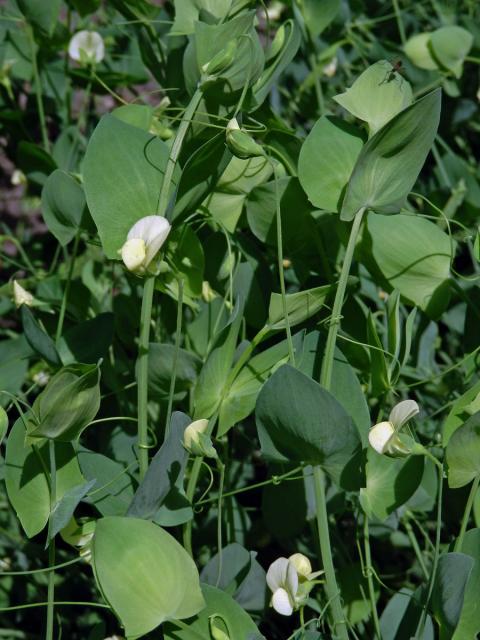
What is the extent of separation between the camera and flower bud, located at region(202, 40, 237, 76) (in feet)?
→ 1.66

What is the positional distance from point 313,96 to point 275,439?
1.67 feet

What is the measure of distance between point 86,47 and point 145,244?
15.3 inches

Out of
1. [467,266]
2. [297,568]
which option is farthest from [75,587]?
[467,266]

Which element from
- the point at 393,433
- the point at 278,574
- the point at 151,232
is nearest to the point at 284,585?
the point at 278,574

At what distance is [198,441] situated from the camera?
46 cm

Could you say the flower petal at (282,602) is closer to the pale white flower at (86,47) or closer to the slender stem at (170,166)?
the slender stem at (170,166)

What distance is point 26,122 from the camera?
96 centimetres

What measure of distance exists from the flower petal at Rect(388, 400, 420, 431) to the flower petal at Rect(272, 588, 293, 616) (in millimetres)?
115

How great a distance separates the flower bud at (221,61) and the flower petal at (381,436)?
0.23m

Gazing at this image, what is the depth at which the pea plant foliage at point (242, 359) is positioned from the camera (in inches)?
18.3

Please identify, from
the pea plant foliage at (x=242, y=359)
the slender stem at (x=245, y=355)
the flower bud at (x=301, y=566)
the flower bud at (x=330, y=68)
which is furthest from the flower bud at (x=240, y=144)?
the flower bud at (x=330, y=68)

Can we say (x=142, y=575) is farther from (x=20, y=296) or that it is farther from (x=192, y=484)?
(x=20, y=296)

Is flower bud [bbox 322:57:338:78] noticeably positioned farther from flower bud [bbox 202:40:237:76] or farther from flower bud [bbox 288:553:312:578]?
flower bud [bbox 288:553:312:578]

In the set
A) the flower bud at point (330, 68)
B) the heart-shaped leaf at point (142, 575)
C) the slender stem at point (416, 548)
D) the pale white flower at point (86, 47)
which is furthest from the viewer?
the flower bud at point (330, 68)
